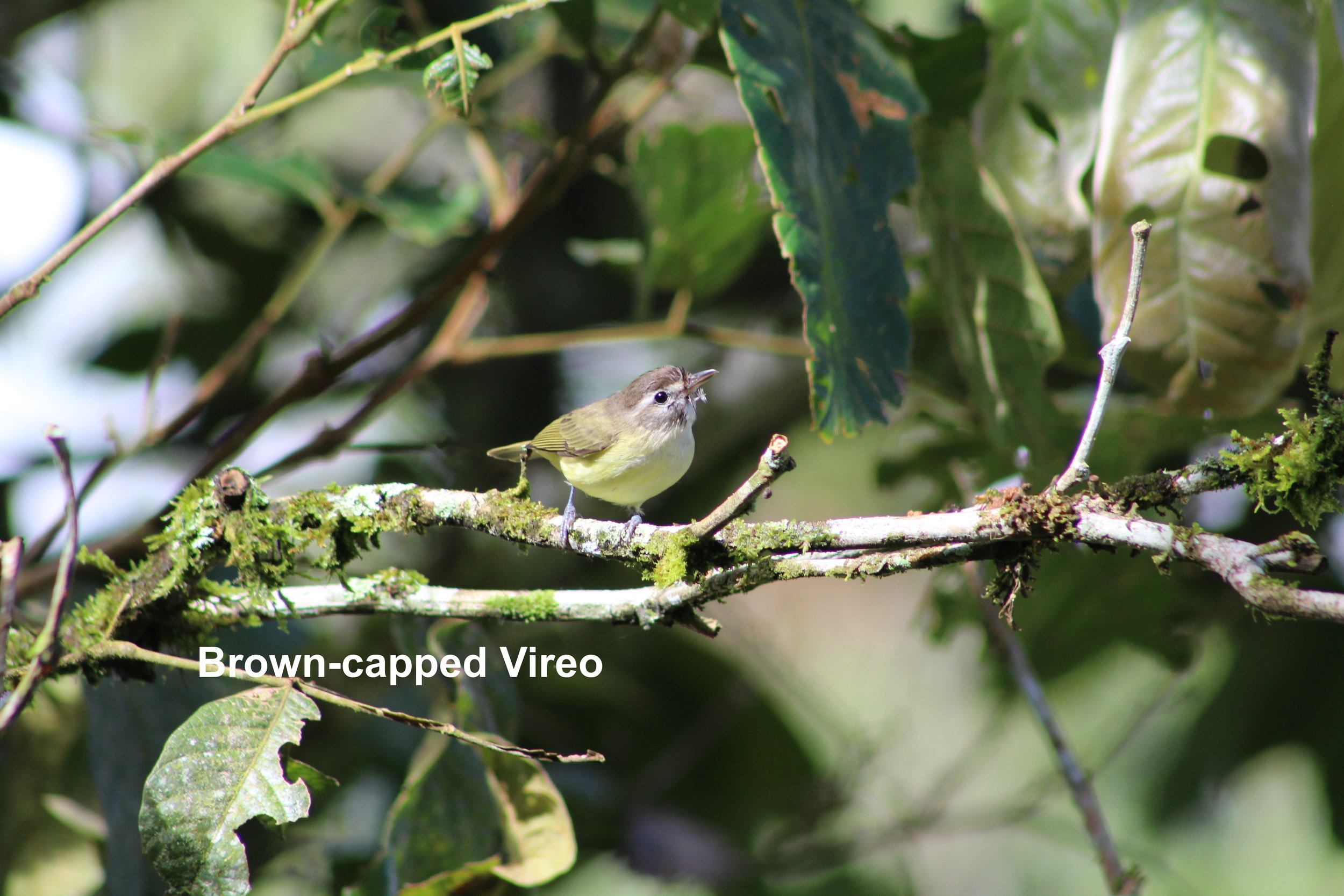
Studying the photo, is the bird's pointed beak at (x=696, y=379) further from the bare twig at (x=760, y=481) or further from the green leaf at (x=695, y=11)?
the bare twig at (x=760, y=481)

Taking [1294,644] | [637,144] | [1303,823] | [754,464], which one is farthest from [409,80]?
[1303,823]

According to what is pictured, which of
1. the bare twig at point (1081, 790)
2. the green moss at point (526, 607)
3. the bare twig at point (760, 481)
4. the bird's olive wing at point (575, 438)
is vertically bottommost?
the bare twig at point (1081, 790)

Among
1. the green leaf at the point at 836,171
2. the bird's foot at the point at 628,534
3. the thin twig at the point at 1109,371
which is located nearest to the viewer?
the thin twig at the point at 1109,371

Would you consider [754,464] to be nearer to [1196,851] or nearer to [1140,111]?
[1140,111]

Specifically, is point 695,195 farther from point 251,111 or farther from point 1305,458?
point 1305,458

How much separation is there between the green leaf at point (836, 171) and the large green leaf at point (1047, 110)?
337 millimetres

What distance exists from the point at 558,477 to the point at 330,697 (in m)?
2.59

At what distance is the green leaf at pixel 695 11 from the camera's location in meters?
1.90

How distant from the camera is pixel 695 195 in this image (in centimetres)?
259

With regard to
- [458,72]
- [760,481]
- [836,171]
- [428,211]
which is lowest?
[760,481]

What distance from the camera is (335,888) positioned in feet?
8.84

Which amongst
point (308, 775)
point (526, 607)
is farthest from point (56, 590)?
point (526, 607)

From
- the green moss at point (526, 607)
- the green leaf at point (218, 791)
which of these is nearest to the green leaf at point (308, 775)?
the green leaf at point (218, 791)

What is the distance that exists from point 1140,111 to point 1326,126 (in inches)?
18.6
